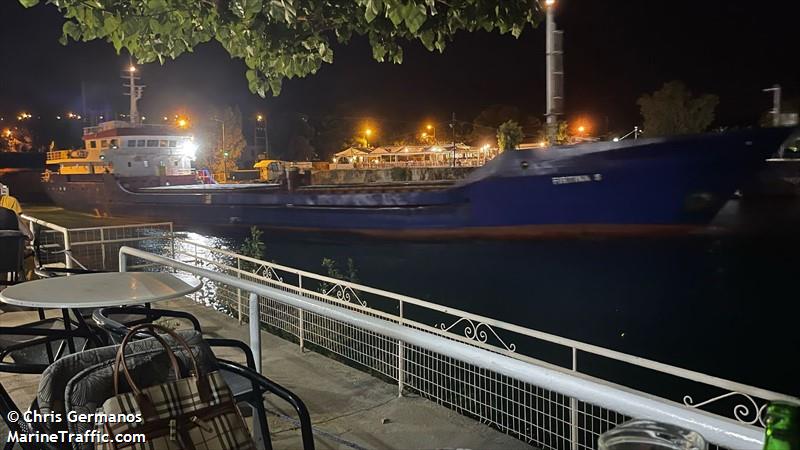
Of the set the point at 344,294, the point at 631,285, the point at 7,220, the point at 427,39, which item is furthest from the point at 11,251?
the point at 631,285

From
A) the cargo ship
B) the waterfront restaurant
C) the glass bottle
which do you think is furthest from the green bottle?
the waterfront restaurant

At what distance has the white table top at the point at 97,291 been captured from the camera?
244cm

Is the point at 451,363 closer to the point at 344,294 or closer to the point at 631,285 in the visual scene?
the point at 344,294

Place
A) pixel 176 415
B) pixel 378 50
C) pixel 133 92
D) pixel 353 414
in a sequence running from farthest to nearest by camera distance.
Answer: pixel 133 92, pixel 378 50, pixel 353 414, pixel 176 415

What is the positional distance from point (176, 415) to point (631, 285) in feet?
44.3

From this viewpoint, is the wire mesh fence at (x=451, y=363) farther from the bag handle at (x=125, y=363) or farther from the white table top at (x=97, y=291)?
the bag handle at (x=125, y=363)

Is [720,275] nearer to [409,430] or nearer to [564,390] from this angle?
[409,430]

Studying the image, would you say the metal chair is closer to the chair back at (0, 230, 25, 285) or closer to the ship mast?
the chair back at (0, 230, 25, 285)

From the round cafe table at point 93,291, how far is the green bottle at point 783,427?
2286 mm

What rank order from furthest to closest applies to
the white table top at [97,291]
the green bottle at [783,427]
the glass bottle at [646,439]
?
the white table top at [97,291] → the glass bottle at [646,439] → the green bottle at [783,427]

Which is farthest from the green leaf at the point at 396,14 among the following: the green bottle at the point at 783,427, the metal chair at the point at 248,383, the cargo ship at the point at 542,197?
the cargo ship at the point at 542,197

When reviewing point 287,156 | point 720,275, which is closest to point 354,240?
point 720,275

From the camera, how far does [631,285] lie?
13.6m

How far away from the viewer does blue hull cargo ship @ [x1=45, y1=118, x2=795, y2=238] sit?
16.1 metres
